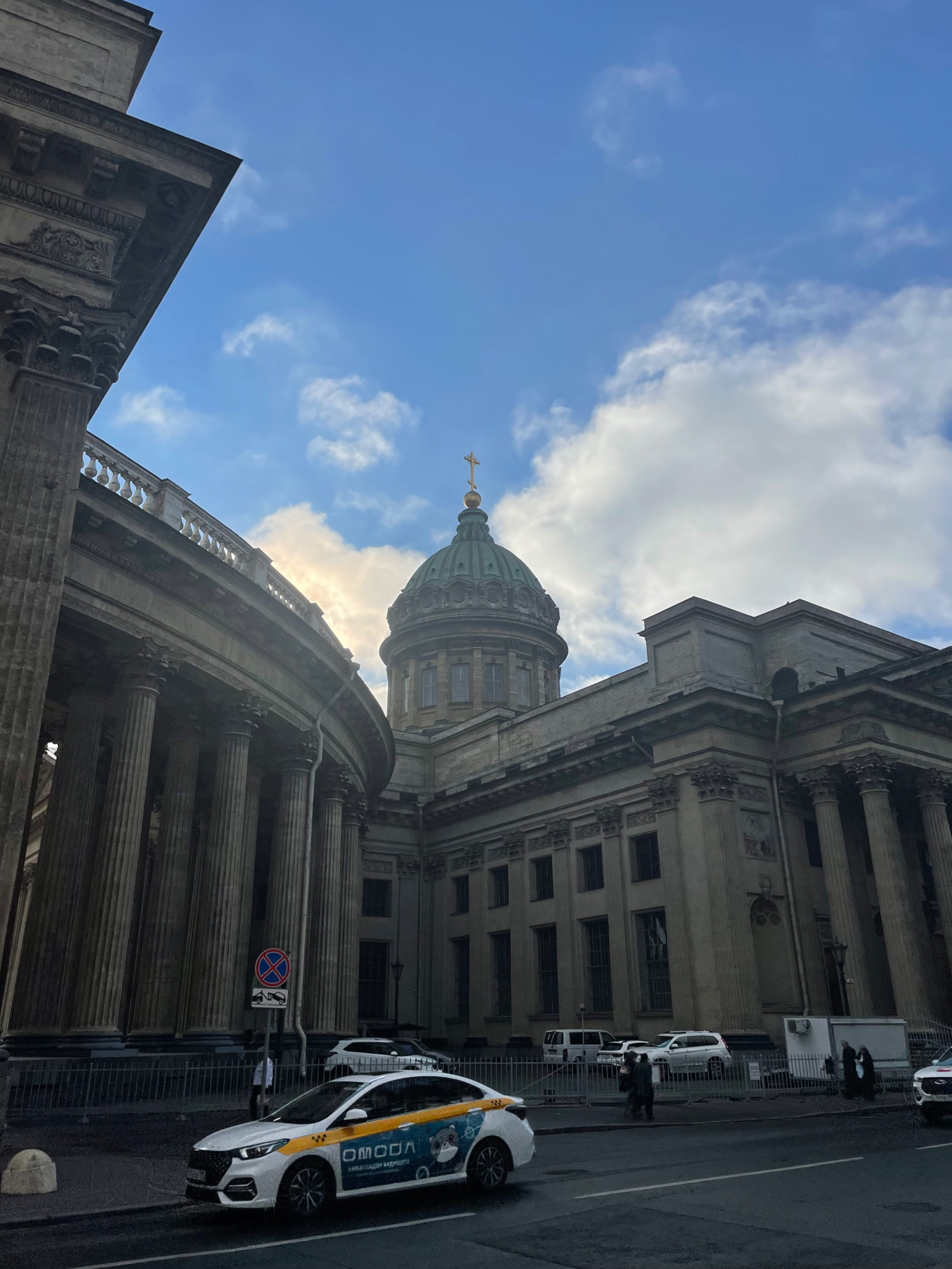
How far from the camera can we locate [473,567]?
69.3 metres

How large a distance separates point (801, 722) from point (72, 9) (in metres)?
31.4

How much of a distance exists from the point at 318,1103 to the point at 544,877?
3370 cm

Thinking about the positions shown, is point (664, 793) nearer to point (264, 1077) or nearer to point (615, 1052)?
point (615, 1052)

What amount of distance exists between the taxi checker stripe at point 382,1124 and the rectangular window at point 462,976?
36.1 m

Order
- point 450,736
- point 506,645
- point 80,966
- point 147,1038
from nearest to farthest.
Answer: point 80,966
point 147,1038
point 450,736
point 506,645

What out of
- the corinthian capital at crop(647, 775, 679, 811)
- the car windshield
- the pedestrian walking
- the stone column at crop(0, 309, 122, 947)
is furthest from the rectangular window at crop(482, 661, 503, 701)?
the car windshield

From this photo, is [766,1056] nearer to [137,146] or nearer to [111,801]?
[111,801]

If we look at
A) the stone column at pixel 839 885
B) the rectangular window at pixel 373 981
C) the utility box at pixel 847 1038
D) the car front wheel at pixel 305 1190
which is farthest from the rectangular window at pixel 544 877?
the car front wheel at pixel 305 1190

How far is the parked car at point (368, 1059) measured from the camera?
82.1 ft

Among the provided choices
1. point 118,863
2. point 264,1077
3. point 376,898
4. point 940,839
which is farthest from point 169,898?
point 376,898

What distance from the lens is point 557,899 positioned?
42.0m

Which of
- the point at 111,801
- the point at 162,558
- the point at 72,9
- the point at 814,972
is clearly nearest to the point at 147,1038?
the point at 111,801

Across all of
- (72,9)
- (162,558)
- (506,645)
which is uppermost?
(506,645)

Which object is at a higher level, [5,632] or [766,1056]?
[5,632]
